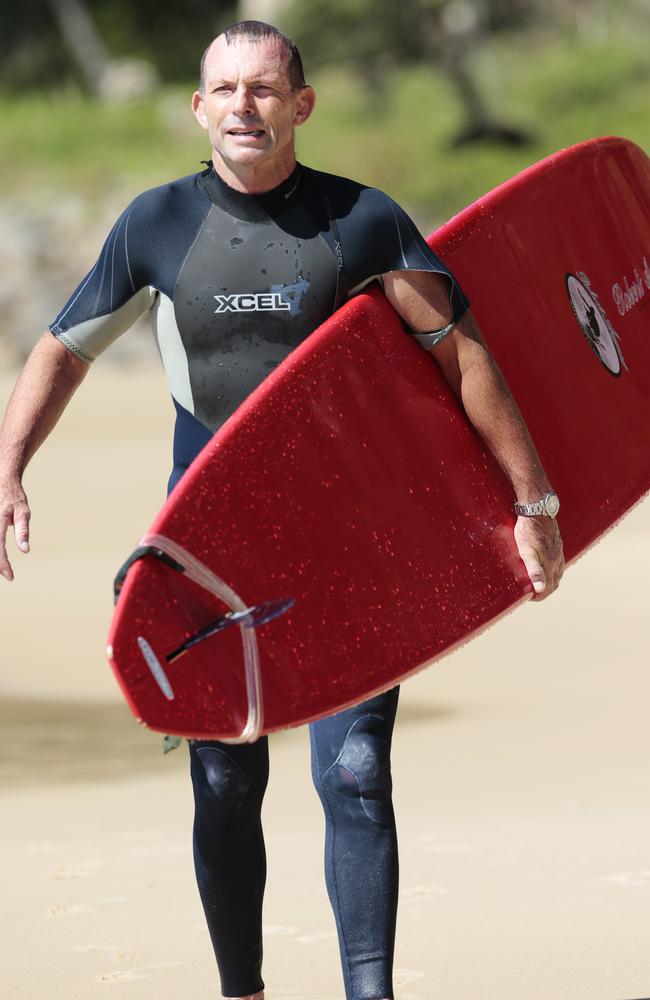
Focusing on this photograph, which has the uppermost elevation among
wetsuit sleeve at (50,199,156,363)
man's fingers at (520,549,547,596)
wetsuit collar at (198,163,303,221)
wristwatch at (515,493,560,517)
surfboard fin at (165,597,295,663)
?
wetsuit collar at (198,163,303,221)

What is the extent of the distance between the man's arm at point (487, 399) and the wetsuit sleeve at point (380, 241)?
0.10 feet

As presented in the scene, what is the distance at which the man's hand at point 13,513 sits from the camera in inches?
121

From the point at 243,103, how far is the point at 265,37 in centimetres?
12

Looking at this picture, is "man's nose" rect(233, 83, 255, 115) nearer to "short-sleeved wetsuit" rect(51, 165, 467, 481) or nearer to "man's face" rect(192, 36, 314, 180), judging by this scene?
"man's face" rect(192, 36, 314, 180)

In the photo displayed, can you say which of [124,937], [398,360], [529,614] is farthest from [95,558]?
[398,360]

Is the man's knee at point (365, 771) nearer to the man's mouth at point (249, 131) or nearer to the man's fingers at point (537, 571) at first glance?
the man's fingers at point (537, 571)

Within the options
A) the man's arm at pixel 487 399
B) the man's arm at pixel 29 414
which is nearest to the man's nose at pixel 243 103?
the man's arm at pixel 487 399

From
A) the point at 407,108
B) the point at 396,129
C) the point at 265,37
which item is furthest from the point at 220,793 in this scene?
the point at 407,108

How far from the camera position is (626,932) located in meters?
4.06

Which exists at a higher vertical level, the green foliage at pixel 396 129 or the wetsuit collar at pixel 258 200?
the wetsuit collar at pixel 258 200

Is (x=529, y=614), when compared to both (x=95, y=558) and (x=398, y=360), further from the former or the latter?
(x=398, y=360)

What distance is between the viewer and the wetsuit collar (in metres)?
3.09

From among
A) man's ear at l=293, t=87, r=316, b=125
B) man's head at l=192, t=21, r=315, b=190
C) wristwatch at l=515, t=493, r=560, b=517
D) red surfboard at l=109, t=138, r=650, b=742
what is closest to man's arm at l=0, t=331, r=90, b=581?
red surfboard at l=109, t=138, r=650, b=742

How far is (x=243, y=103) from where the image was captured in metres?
3.01
